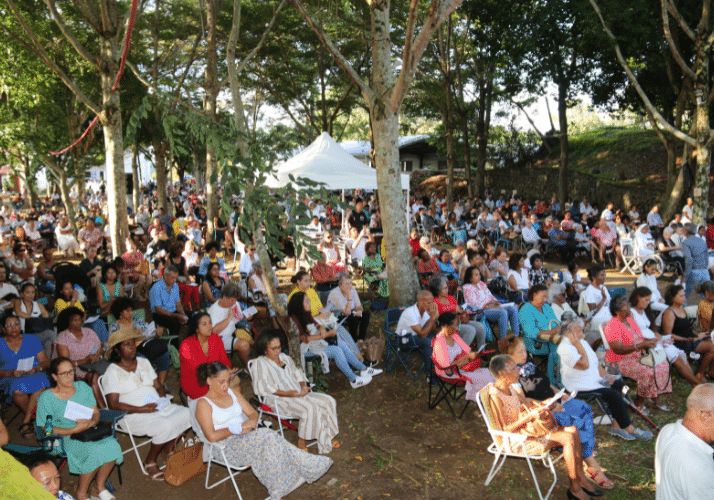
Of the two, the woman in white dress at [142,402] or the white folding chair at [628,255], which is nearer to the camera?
the woman in white dress at [142,402]

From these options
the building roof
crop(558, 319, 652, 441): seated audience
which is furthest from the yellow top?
the building roof

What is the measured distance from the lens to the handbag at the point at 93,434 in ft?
13.5

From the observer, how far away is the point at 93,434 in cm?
414

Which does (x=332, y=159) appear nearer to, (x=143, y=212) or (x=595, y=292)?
(x=595, y=292)

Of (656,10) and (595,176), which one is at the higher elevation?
(656,10)

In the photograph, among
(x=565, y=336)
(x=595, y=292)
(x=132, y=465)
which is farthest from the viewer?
(x=595, y=292)

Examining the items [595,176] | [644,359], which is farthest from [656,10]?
[644,359]

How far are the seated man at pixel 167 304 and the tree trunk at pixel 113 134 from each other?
152 inches

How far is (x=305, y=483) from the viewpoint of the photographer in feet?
14.9

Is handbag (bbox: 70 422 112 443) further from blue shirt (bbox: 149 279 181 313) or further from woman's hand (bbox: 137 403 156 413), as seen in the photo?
blue shirt (bbox: 149 279 181 313)

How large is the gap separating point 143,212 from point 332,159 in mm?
8690

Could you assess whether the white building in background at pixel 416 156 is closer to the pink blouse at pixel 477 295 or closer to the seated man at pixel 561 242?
the seated man at pixel 561 242

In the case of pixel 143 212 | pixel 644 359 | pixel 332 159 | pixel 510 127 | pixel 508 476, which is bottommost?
pixel 508 476

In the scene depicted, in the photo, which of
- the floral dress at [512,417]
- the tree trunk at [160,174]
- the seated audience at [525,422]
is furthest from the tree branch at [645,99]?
the tree trunk at [160,174]
